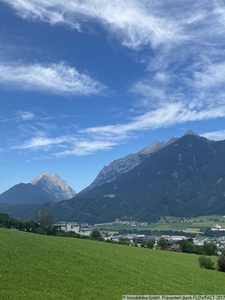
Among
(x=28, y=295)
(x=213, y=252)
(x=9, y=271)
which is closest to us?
(x=28, y=295)

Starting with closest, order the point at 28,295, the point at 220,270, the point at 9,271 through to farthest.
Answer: the point at 28,295, the point at 9,271, the point at 220,270

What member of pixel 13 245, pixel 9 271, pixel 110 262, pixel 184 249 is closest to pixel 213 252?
pixel 184 249

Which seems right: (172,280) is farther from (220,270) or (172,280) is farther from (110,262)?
(220,270)

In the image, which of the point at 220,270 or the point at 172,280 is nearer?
the point at 172,280

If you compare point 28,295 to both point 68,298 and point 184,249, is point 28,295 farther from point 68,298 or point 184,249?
point 184,249

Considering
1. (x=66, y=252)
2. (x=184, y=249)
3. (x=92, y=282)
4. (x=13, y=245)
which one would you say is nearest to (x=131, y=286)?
(x=92, y=282)

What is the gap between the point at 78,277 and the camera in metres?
36.1

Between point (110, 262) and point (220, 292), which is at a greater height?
point (110, 262)

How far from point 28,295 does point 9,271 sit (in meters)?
7.07

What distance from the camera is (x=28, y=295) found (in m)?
27.0

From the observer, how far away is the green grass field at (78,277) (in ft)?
97.6

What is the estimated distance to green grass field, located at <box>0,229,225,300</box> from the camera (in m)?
29.8

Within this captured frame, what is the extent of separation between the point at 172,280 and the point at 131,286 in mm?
9757

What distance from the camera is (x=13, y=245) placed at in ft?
157
